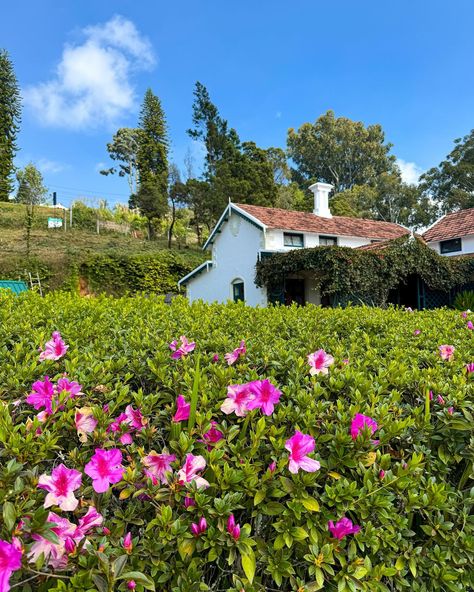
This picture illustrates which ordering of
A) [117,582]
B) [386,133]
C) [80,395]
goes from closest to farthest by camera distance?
[117,582]
[80,395]
[386,133]

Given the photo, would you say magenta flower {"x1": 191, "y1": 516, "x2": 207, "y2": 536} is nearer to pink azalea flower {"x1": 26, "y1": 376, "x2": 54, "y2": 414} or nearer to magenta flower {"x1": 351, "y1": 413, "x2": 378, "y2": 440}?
magenta flower {"x1": 351, "y1": 413, "x2": 378, "y2": 440}

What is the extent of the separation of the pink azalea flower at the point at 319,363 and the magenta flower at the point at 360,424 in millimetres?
343

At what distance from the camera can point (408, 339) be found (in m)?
2.13

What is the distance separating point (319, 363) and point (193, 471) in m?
0.66

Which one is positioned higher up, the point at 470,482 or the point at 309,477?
the point at 309,477

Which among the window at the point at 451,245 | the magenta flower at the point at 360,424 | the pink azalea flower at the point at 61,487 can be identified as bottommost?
the pink azalea flower at the point at 61,487

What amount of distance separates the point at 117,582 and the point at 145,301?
2.21 metres

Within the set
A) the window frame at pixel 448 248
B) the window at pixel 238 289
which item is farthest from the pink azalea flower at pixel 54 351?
the window frame at pixel 448 248

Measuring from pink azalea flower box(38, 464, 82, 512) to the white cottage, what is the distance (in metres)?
14.9

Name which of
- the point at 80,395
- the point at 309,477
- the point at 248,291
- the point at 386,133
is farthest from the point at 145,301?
the point at 386,133

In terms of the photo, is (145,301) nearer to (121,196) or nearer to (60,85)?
(60,85)

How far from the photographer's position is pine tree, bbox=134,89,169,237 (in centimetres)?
2936

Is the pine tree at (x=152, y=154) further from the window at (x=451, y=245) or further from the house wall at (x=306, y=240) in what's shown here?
the window at (x=451, y=245)

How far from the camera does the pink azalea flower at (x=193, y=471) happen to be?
34.9 inches
